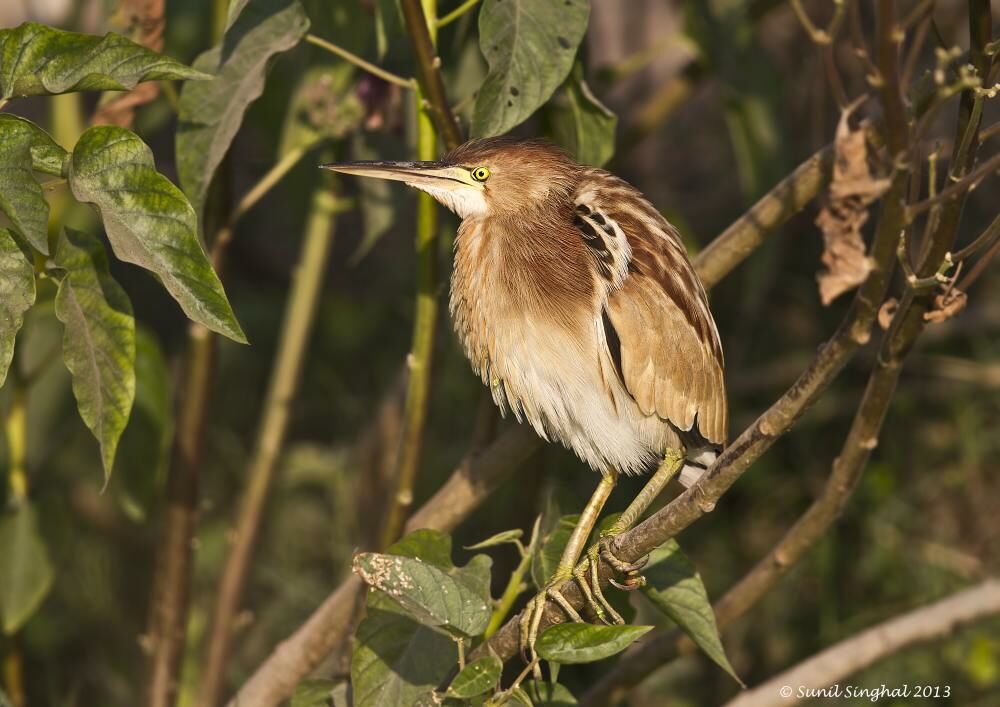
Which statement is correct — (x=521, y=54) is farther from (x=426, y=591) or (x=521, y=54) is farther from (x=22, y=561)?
(x=22, y=561)

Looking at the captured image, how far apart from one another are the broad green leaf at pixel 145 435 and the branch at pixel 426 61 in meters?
0.80

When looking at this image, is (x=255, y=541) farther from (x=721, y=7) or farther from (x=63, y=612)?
(x=63, y=612)

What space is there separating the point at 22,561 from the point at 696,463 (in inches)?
51.1

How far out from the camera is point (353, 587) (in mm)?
2152

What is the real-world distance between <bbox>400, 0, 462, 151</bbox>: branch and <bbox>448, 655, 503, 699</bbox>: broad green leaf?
0.83 metres

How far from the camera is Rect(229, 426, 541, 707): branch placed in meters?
2.16

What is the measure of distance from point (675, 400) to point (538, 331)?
246 millimetres

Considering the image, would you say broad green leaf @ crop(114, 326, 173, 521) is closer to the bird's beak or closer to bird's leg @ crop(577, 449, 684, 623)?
the bird's beak

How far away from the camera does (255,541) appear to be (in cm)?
273

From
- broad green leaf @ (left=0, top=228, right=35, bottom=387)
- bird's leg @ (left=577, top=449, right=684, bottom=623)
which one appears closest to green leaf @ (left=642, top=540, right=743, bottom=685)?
bird's leg @ (left=577, top=449, right=684, bottom=623)

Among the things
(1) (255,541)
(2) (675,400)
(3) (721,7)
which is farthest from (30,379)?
(3) (721,7)

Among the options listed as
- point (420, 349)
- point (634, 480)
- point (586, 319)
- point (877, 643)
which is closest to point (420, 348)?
point (420, 349)

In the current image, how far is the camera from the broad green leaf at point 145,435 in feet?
7.88

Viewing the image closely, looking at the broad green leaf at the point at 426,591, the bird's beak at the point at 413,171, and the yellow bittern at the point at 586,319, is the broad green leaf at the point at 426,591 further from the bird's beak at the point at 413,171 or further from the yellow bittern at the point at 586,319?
the bird's beak at the point at 413,171
